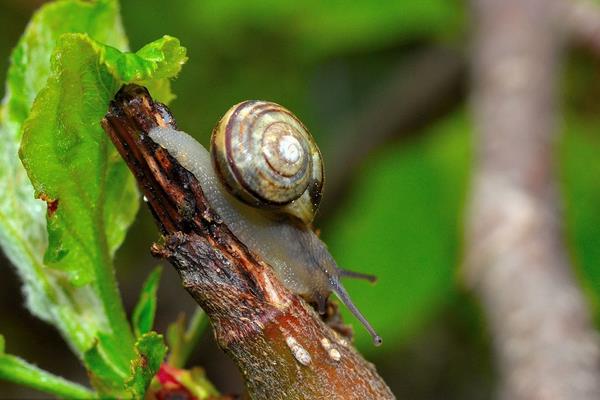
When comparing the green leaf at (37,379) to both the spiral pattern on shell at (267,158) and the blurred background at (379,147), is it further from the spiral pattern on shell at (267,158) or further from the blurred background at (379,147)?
the blurred background at (379,147)

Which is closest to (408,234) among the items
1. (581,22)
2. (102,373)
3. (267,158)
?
(581,22)

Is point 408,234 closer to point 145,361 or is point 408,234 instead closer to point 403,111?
point 403,111

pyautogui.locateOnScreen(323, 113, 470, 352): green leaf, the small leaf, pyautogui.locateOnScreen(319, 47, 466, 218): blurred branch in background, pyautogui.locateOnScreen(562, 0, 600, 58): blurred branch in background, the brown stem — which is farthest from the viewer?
pyautogui.locateOnScreen(319, 47, 466, 218): blurred branch in background

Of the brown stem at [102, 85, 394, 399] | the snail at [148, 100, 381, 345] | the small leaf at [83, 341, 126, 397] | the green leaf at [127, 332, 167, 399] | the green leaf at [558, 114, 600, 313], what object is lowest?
the small leaf at [83, 341, 126, 397]

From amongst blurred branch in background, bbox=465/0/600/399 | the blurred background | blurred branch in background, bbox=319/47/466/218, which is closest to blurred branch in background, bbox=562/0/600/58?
blurred branch in background, bbox=465/0/600/399

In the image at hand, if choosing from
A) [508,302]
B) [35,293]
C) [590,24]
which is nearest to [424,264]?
[590,24]

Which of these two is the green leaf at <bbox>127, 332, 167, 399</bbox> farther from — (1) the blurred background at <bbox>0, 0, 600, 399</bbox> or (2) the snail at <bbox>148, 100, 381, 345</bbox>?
(1) the blurred background at <bbox>0, 0, 600, 399</bbox>

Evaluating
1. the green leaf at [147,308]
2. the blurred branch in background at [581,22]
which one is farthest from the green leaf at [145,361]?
the blurred branch in background at [581,22]
